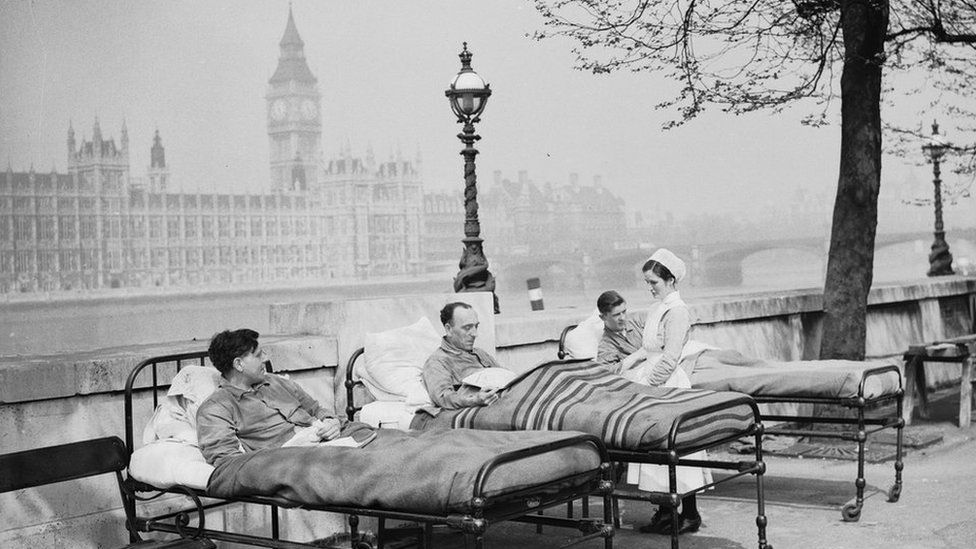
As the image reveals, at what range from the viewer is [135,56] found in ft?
204

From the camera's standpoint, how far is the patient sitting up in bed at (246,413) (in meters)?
5.22

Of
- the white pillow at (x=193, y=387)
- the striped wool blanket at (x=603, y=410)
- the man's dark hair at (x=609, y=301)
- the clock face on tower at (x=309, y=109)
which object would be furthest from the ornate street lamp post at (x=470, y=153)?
the clock face on tower at (x=309, y=109)

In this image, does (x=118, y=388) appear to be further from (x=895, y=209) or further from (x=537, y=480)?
(x=895, y=209)

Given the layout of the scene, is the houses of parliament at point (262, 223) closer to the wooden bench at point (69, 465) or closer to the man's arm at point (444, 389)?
the man's arm at point (444, 389)

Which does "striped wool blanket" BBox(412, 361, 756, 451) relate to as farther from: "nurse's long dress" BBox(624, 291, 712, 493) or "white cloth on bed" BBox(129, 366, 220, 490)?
"white cloth on bed" BBox(129, 366, 220, 490)

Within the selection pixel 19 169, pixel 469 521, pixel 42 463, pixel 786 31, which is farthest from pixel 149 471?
pixel 19 169

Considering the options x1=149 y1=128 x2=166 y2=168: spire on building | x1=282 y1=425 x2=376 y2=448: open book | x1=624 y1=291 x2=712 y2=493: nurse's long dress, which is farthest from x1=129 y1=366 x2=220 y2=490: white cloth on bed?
x1=149 y1=128 x2=166 y2=168: spire on building

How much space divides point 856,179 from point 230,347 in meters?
6.31

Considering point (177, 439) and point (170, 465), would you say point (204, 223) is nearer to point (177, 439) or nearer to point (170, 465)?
point (177, 439)

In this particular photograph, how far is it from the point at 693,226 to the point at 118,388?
194 ft

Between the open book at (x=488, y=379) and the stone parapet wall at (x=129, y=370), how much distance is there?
3.05ft

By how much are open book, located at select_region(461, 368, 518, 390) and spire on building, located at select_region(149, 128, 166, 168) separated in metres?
63.3

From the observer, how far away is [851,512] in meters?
7.14

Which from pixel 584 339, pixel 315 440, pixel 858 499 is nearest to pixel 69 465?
pixel 315 440
